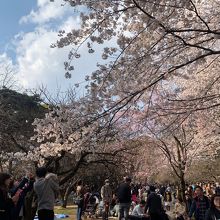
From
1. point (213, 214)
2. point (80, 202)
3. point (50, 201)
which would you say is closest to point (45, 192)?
point (50, 201)

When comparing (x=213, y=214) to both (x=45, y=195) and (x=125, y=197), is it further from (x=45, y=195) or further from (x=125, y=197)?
(x=125, y=197)

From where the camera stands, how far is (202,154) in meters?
22.5

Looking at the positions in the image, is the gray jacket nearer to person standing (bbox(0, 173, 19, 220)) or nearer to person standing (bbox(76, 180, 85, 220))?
person standing (bbox(0, 173, 19, 220))

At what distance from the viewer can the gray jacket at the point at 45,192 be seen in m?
6.59

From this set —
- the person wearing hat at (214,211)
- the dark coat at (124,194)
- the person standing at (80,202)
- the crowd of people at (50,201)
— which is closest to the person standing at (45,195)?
the crowd of people at (50,201)

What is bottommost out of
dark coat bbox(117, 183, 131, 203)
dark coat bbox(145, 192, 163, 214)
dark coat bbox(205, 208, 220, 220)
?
dark coat bbox(205, 208, 220, 220)

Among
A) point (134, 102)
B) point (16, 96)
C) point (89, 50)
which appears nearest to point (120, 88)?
point (134, 102)

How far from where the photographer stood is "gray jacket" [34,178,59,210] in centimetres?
659

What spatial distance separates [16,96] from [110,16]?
22.5m

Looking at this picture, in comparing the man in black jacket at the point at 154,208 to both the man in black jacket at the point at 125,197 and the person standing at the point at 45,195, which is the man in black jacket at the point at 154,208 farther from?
the person standing at the point at 45,195

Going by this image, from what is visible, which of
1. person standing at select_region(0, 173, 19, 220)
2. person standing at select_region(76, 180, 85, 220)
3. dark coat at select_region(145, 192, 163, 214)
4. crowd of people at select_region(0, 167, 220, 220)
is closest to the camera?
person standing at select_region(0, 173, 19, 220)

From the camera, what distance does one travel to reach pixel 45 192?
6605mm

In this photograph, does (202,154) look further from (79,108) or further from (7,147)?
(79,108)

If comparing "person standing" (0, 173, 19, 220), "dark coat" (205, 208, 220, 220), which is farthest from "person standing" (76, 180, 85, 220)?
"person standing" (0, 173, 19, 220)
